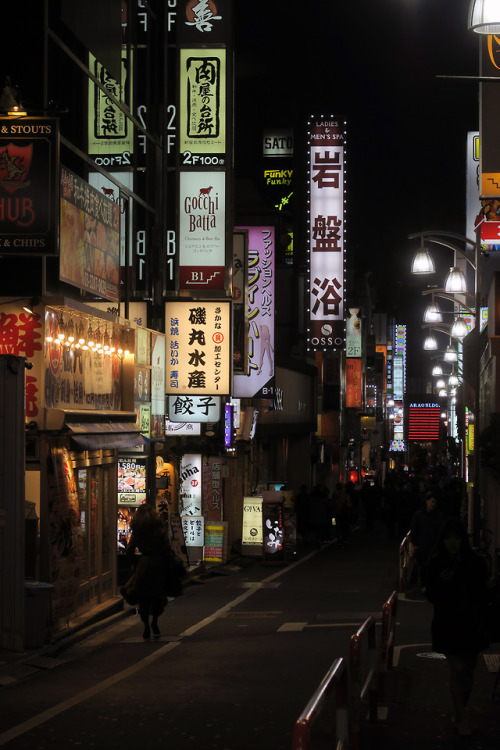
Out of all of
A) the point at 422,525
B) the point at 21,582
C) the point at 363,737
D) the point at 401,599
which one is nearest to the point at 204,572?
the point at 401,599

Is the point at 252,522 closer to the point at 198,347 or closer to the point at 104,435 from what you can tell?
the point at 198,347

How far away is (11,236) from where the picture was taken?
47.4 ft

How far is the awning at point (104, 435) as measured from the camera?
16125 millimetres

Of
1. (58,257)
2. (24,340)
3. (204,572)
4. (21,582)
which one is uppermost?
(58,257)

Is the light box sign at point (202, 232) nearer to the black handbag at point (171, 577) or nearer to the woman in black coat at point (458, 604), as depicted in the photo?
the black handbag at point (171, 577)

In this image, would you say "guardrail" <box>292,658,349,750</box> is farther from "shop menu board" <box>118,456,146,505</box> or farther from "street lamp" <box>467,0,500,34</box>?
"shop menu board" <box>118,456,146,505</box>

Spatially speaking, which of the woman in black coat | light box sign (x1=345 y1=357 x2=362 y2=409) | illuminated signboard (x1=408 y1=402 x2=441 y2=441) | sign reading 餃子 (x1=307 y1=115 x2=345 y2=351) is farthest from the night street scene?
illuminated signboard (x1=408 y1=402 x2=441 y2=441)

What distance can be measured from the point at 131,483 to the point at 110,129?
751cm

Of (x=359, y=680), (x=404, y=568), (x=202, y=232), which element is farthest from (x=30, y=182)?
(x=404, y=568)

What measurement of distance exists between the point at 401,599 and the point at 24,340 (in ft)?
30.2

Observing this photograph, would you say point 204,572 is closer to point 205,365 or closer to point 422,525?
point 205,365

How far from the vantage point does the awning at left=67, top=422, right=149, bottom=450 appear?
16.1m

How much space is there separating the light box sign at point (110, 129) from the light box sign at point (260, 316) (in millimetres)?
11417

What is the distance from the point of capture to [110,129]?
22.4 meters
